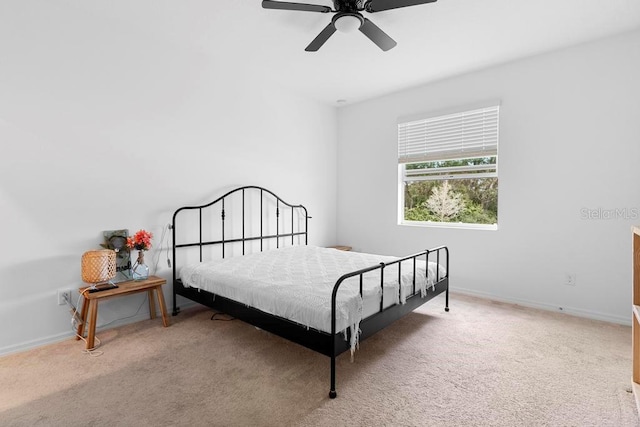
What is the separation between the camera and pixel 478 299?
3.82 metres

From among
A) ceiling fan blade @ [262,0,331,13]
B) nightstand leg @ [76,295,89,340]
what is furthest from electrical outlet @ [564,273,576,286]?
nightstand leg @ [76,295,89,340]

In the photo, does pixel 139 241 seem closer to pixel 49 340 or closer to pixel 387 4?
pixel 49 340

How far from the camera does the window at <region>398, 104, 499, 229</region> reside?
3.91 m

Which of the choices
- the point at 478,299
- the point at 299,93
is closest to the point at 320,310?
the point at 478,299

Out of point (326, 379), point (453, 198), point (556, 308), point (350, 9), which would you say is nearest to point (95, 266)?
point (326, 379)

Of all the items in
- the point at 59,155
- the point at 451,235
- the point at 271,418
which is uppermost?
the point at 59,155

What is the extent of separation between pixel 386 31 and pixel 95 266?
124 inches

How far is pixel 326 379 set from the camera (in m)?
2.13

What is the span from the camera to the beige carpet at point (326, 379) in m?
1.78

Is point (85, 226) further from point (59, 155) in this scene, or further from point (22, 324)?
point (22, 324)

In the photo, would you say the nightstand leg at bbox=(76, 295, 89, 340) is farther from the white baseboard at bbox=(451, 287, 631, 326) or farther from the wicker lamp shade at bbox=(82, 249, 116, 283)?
the white baseboard at bbox=(451, 287, 631, 326)

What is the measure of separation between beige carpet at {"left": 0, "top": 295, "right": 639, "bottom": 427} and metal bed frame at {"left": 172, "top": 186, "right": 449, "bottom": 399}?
0.84ft

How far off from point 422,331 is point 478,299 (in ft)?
4.31

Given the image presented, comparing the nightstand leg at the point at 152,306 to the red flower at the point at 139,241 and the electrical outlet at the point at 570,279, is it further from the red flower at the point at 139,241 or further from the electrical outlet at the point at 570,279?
the electrical outlet at the point at 570,279
